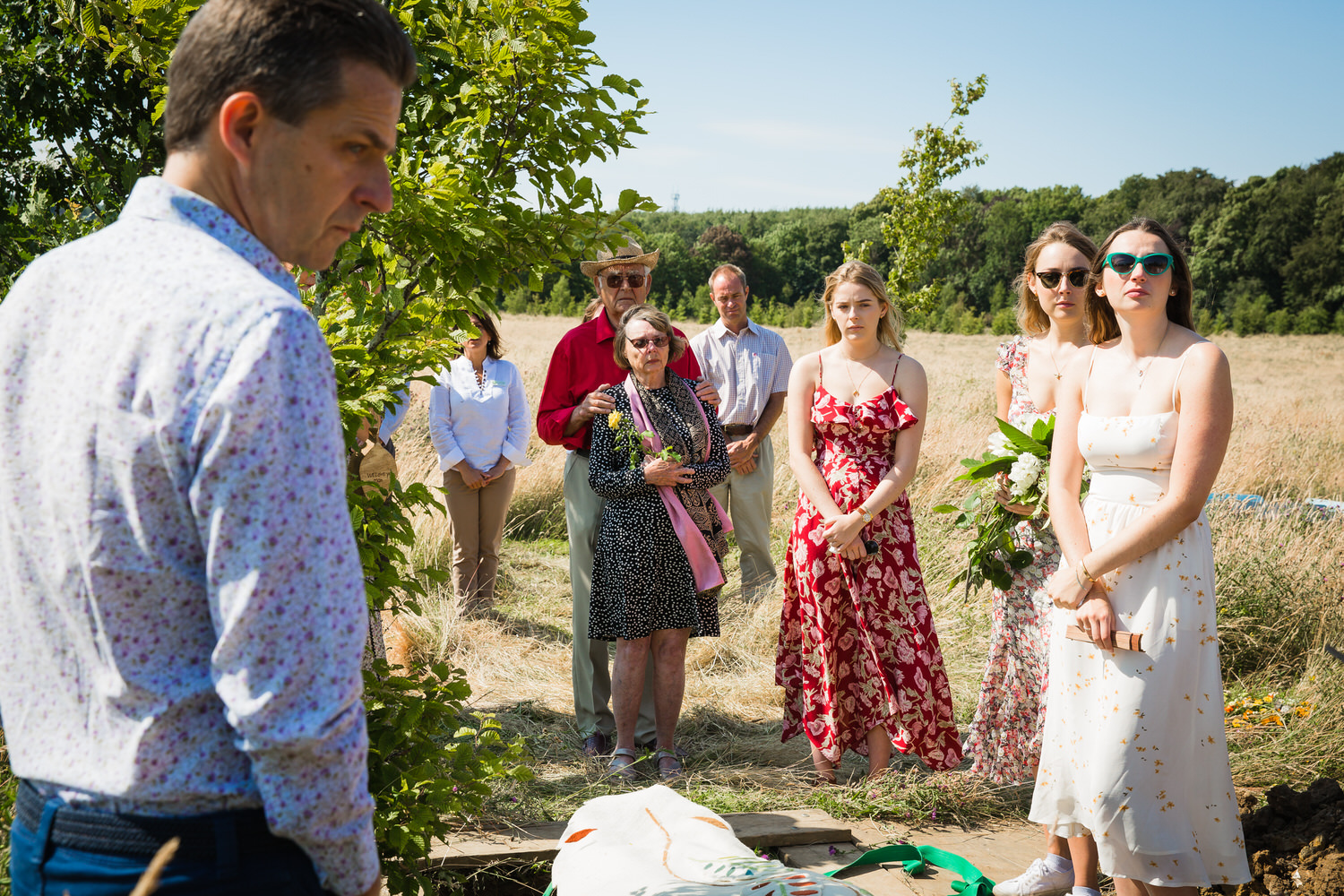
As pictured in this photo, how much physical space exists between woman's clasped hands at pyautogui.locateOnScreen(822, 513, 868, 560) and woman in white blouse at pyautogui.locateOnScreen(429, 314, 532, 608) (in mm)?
3333

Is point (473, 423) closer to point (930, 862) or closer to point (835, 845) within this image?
point (835, 845)

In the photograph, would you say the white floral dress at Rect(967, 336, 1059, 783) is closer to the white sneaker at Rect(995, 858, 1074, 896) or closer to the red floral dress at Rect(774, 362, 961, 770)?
the red floral dress at Rect(774, 362, 961, 770)

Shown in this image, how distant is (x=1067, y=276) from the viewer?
4016mm

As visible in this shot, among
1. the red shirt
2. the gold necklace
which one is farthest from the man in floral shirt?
the red shirt

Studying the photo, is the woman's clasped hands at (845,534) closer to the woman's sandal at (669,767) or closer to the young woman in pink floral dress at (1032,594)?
the young woman in pink floral dress at (1032,594)

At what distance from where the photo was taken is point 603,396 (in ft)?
15.1

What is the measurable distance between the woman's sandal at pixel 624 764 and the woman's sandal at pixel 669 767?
108 millimetres

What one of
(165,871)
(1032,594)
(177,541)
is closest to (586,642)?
(1032,594)

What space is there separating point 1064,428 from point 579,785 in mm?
2488

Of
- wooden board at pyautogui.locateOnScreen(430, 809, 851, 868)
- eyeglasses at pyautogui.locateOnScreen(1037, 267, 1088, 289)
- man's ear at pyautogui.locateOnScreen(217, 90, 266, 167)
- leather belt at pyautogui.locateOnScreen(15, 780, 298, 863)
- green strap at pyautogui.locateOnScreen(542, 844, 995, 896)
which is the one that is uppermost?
eyeglasses at pyautogui.locateOnScreen(1037, 267, 1088, 289)

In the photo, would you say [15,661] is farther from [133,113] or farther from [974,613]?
[974,613]

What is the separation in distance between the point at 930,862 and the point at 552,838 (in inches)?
56.2

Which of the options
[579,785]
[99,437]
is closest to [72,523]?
[99,437]

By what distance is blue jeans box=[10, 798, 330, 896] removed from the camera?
3.58 feet
